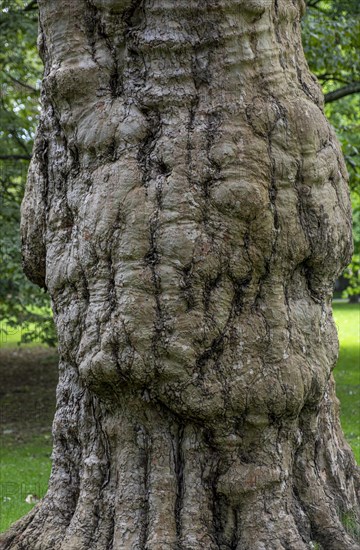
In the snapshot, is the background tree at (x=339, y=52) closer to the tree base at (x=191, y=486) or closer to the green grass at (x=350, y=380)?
the green grass at (x=350, y=380)

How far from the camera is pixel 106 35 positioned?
3787mm

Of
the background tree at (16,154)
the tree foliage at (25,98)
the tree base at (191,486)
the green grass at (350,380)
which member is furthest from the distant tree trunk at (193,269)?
the background tree at (16,154)

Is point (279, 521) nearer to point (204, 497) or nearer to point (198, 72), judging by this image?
point (204, 497)

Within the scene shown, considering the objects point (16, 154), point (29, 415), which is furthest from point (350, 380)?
→ point (16, 154)

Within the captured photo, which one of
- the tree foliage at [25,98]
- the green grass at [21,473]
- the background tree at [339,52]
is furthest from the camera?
the tree foliage at [25,98]

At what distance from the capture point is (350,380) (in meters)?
18.4

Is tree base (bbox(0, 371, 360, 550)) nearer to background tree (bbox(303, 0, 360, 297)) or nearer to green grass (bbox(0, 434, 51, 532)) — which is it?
green grass (bbox(0, 434, 51, 532))

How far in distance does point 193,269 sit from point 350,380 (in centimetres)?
1544

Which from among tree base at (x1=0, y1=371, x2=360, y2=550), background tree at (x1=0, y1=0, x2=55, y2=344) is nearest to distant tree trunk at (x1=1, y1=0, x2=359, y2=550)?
tree base at (x1=0, y1=371, x2=360, y2=550)

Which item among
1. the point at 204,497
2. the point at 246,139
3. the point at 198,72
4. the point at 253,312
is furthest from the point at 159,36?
the point at 204,497

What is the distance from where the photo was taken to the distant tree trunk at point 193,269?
3.58 metres

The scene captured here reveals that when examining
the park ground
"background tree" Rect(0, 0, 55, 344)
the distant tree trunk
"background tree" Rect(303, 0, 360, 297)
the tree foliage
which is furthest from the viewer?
"background tree" Rect(0, 0, 55, 344)

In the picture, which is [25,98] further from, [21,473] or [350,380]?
[350,380]

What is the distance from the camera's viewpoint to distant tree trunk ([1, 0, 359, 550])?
11.8 feet
